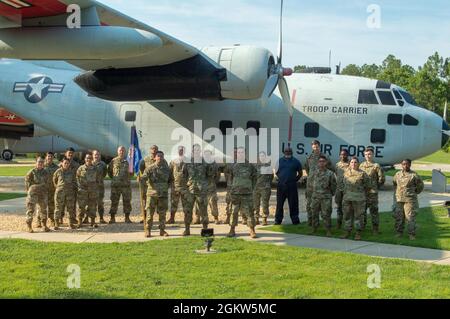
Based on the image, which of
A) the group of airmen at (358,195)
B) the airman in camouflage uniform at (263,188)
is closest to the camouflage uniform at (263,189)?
the airman in camouflage uniform at (263,188)

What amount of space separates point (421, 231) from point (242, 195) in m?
4.06

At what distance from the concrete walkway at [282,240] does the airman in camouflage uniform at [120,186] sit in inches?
26.2

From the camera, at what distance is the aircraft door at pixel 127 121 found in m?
19.1

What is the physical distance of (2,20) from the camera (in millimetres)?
10422

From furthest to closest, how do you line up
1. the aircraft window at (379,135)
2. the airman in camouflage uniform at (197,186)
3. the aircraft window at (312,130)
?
the aircraft window at (312,130) < the aircraft window at (379,135) < the airman in camouflage uniform at (197,186)

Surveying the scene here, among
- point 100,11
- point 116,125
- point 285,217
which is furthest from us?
point 116,125

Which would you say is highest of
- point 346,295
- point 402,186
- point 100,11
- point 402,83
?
point 402,83

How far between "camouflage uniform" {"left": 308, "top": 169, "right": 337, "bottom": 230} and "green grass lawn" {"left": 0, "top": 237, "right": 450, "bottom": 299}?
178 centimetres

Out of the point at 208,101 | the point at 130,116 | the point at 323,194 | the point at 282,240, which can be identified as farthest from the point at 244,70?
the point at 130,116

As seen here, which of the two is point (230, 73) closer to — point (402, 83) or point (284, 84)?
point (284, 84)

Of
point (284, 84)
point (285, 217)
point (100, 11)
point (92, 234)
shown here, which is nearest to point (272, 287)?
point (92, 234)

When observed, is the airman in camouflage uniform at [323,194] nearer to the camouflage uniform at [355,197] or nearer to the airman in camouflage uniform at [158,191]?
the camouflage uniform at [355,197]

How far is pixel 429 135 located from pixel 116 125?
11.0 meters

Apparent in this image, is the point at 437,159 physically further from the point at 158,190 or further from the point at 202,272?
the point at 202,272
